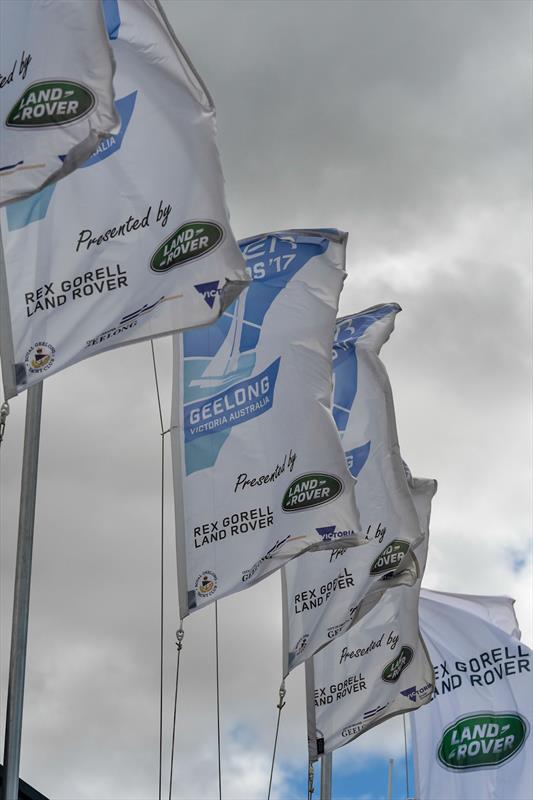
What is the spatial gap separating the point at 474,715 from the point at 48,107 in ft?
66.8

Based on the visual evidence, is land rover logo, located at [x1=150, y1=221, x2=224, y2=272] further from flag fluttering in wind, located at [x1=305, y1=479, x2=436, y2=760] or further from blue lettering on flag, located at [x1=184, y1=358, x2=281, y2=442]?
flag fluttering in wind, located at [x1=305, y1=479, x2=436, y2=760]

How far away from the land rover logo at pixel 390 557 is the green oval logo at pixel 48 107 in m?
12.2

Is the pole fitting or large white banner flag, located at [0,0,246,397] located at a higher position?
large white banner flag, located at [0,0,246,397]

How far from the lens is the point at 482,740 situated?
89.6ft

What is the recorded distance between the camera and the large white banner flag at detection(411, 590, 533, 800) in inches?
1057

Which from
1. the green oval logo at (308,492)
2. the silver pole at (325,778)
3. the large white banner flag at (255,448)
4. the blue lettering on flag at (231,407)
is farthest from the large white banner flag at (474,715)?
the blue lettering on flag at (231,407)

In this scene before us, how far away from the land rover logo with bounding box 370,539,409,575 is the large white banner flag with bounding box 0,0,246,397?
31.6ft

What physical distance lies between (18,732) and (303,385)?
25.1 feet

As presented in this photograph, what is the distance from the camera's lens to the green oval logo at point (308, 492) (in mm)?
16234

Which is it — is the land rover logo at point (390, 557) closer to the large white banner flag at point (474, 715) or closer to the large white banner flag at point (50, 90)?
the large white banner flag at point (474, 715)

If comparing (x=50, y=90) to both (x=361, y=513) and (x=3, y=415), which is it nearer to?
(x=3, y=415)

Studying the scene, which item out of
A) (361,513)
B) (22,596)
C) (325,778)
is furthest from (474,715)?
(22,596)

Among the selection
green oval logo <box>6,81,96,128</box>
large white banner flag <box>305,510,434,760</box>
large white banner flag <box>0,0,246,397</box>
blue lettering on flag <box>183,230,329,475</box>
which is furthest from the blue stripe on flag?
large white banner flag <box>305,510,434,760</box>

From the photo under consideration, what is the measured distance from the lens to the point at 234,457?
53.5ft
